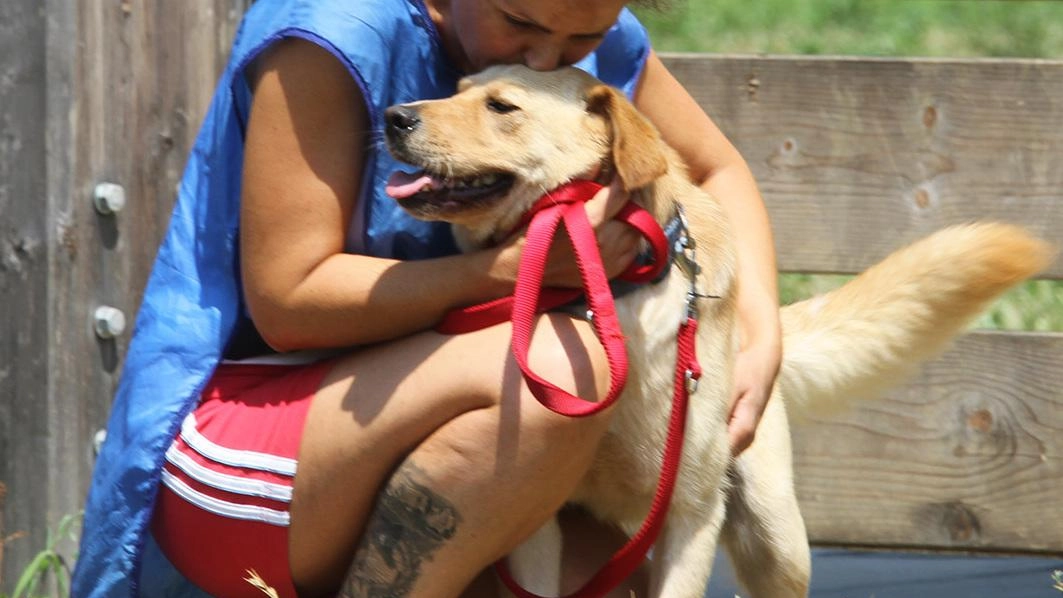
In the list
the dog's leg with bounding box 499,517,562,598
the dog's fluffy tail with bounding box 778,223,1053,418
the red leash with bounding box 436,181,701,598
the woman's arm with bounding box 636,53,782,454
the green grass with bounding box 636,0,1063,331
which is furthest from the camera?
the green grass with bounding box 636,0,1063,331

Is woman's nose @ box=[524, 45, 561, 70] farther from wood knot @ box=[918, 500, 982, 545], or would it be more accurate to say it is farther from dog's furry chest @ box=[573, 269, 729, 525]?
wood knot @ box=[918, 500, 982, 545]

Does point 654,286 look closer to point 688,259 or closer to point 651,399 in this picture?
point 688,259

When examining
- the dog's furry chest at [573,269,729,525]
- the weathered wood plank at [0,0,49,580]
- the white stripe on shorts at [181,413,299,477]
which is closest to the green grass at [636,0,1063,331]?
the weathered wood plank at [0,0,49,580]

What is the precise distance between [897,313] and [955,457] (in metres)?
0.67

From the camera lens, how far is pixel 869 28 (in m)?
6.98

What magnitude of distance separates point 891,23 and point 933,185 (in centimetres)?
402

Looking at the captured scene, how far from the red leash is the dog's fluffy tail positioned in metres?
0.62

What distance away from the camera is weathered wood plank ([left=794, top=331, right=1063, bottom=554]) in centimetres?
325

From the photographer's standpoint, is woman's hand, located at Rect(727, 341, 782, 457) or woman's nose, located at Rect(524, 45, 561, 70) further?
woman's hand, located at Rect(727, 341, 782, 457)

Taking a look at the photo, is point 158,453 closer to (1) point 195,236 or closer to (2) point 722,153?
(1) point 195,236

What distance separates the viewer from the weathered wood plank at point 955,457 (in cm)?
325

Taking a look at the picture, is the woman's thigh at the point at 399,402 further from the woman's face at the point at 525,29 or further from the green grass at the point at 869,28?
the green grass at the point at 869,28

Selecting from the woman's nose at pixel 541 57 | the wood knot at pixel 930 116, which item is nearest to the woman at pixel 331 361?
the woman's nose at pixel 541 57

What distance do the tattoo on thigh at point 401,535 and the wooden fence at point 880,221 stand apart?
107cm
